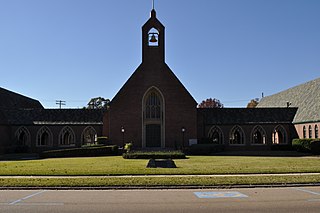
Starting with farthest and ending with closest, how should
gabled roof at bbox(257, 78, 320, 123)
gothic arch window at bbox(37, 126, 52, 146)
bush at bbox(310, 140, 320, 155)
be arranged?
gothic arch window at bbox(37, 126, 52, 146) → gabled roof at bbox(257, 78, 320, 123) → bush at bbox(310, 140, 320, 155)

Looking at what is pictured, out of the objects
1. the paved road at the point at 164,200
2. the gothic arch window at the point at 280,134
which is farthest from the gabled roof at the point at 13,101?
the paved road at the point at 164,200

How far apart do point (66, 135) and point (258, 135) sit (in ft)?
85.5

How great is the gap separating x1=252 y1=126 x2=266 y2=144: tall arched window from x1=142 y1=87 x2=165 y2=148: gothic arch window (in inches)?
490

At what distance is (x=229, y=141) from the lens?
4697cm

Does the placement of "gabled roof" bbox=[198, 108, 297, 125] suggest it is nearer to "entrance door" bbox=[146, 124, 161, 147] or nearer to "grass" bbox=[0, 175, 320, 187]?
"entrance door" bbox=[146, 124, 161, 147]

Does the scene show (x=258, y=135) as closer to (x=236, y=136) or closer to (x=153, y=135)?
(x=236, y=136)

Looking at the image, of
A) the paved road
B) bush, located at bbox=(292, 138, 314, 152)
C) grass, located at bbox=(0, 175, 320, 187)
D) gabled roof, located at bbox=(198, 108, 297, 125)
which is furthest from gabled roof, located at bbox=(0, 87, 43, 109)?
bush, located at bbox=(292, 138, 314, 152)

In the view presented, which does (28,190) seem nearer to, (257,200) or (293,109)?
(257,200)

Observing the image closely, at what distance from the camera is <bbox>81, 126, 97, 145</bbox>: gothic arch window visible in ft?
156

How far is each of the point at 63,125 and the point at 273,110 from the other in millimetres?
28285

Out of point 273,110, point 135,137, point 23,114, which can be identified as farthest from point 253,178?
point 23,114

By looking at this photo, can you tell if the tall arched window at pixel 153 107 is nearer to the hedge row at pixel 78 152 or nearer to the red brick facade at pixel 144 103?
the red brick facade at pixel 144 103

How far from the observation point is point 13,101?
52062 millimetres

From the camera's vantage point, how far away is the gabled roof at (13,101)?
48.6 m
